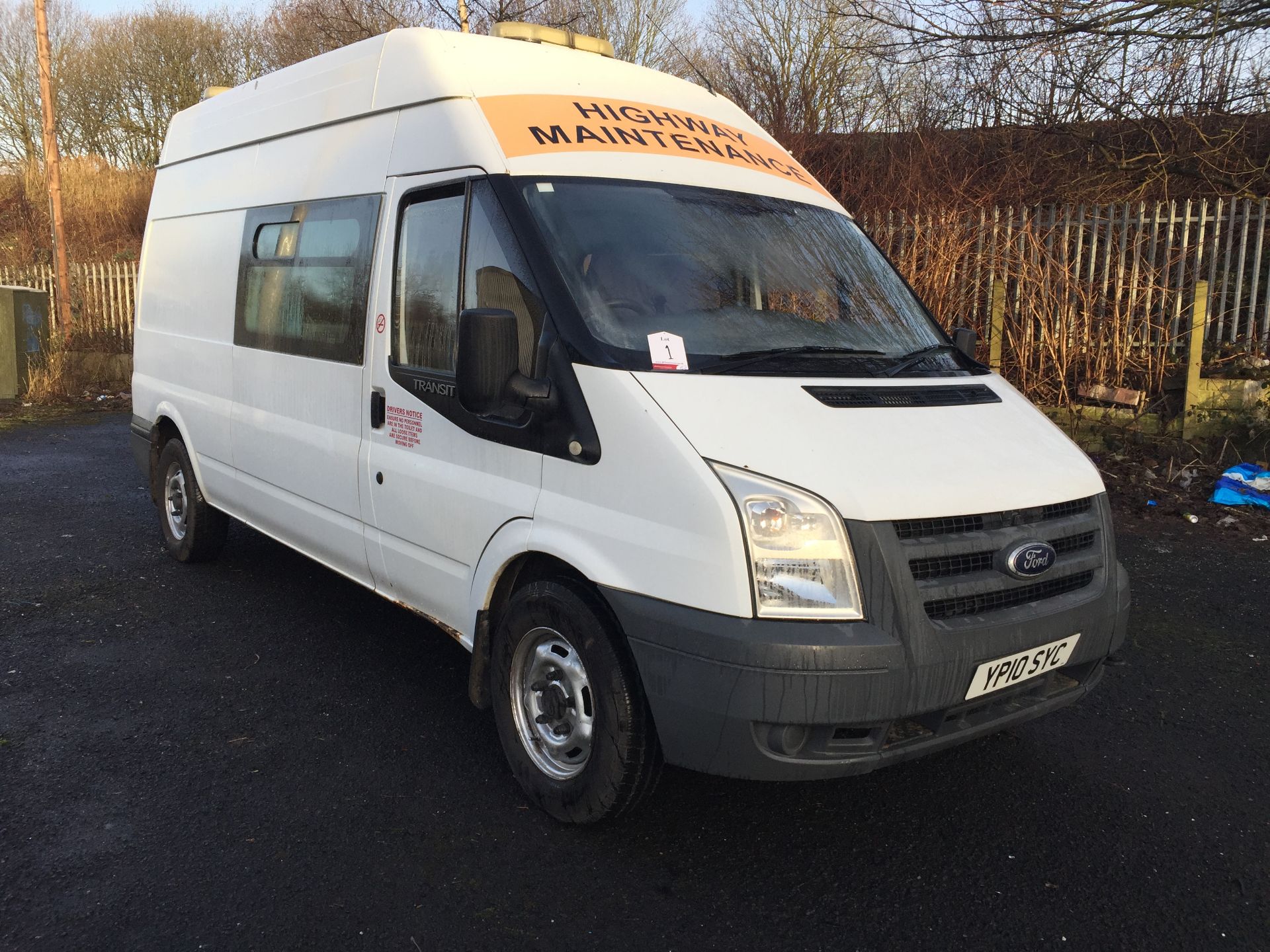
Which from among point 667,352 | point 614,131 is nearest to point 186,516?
point 614,131

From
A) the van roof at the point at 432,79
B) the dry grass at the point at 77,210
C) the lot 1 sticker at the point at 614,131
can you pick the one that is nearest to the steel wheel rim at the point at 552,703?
the lot 1 sticker at the point at 614,131

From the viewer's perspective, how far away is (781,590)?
267 cm

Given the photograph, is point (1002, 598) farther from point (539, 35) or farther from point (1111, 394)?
point (1111, 394)

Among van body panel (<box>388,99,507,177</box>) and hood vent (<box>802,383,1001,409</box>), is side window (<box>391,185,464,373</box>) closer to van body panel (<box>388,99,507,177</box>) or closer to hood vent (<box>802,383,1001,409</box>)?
van body panel (<box>388,99,507,177</box>)

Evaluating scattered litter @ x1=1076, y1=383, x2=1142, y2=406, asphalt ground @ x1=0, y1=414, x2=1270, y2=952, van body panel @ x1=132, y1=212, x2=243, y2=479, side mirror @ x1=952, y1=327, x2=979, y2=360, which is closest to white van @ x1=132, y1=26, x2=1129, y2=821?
side mirror @ x1=952, y1=327, x2=979, y2=360

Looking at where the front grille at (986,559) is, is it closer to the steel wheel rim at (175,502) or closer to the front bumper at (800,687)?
the front bumper at (800,687)

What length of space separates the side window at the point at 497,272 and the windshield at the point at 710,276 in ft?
0.42

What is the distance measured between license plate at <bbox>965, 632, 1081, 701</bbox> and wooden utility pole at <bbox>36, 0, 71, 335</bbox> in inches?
667

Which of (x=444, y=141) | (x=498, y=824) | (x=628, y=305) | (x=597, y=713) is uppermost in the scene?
(x=444, y=141)

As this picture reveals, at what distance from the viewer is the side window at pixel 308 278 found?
13.5ft

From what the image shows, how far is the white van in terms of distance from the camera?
2.70 metres

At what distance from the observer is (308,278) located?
4.52 meters

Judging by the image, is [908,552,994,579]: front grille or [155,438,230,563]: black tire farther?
[155,438,230,563]: black tire

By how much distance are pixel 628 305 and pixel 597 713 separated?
50.8 inches
